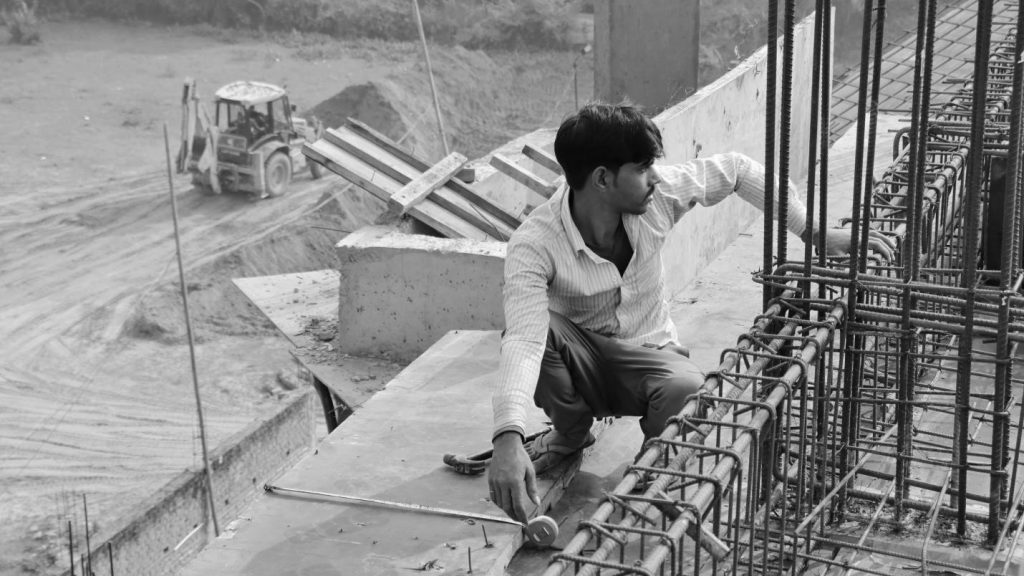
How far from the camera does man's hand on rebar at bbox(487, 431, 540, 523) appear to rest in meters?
3.05

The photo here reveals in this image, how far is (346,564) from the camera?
3.52 meters

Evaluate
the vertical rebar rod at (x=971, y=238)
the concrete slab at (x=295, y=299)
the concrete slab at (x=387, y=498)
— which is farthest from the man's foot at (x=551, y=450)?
→ the concrete slab at (x=295, y=299)

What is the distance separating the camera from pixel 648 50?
41.2 ft

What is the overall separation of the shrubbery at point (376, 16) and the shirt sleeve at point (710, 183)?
25.6 m

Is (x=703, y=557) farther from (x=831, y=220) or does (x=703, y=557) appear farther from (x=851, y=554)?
(x=831, y=220)

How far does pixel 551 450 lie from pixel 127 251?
16.6 metres

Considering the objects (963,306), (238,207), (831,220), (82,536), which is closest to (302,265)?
(238,207)

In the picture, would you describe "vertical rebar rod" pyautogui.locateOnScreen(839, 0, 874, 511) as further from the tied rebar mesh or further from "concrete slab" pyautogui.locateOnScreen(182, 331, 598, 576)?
"concrete slab" pyautogui.locateOnScreen(182, 331, 598, 576)

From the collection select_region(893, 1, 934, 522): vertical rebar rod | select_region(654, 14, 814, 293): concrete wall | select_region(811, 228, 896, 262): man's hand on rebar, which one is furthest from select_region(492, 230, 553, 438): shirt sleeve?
select_region(654, 14, 814, 293): concrete wall

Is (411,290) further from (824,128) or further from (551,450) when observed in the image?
(824,128)

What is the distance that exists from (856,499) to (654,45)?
9.43m

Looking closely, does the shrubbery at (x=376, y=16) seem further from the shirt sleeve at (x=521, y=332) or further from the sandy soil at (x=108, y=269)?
the shirt sleeve at (x=521, y=332)

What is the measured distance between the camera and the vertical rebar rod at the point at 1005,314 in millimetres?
2992

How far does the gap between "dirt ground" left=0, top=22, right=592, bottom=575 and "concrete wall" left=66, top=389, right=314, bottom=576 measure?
815 mm
